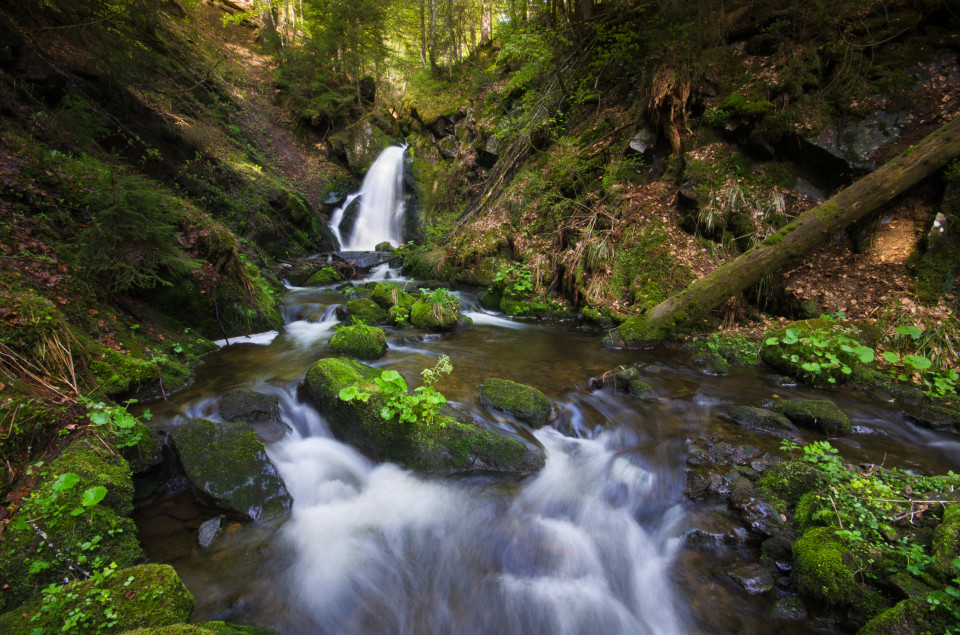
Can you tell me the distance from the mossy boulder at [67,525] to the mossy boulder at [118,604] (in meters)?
0.18

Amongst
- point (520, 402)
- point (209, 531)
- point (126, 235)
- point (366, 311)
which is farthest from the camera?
point (366, 311)

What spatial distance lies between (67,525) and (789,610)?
4647mm

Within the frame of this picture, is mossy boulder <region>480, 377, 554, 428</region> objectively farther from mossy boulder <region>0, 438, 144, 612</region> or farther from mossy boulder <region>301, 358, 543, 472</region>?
mossy boulder <region>0, 438, 144, 612</region>

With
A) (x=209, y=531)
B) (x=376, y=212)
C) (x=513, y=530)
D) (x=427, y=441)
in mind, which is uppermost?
(x=376, y=212)

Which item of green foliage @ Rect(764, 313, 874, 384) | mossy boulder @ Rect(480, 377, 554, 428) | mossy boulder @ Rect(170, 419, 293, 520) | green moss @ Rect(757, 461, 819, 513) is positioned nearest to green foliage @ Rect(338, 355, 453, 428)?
mossy boulder @ Rect(170, 419, 293, 520)

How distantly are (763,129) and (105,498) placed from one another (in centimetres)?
1047

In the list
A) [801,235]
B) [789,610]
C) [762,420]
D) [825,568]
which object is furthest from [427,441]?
[801,235]

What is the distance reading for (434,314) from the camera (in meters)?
7.84

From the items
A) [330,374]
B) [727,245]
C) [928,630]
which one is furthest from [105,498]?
[727,245]

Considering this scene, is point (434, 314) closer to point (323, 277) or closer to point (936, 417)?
point (323, 277)

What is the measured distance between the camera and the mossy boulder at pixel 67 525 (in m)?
2.06

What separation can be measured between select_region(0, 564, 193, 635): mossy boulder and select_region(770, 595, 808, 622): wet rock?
3705 millimetres

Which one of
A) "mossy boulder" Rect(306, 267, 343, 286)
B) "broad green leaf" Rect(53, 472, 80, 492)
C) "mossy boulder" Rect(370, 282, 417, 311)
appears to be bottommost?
"broad green leaf" Rect(53, 472, 80, 492)

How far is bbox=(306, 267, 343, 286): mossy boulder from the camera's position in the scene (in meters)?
10.7
